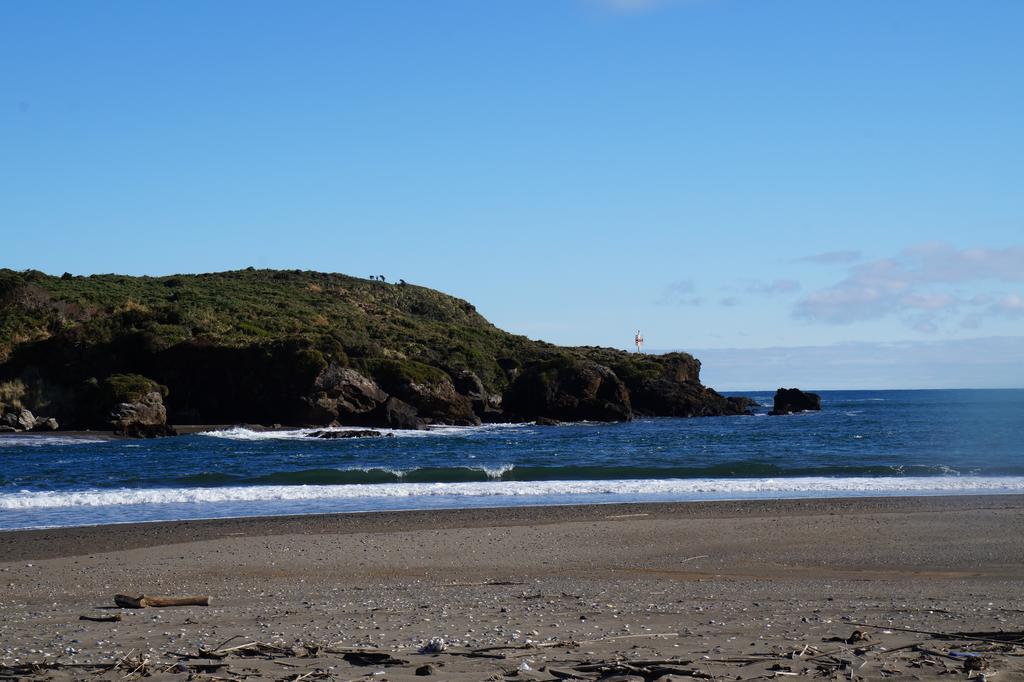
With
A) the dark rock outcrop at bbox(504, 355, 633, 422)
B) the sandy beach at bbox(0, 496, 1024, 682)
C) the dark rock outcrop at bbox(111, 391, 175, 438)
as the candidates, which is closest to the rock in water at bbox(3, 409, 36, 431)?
the dark rock outcrop at bbox(111, 391, 175, 438)

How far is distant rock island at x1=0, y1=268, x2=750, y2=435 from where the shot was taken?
56875mm

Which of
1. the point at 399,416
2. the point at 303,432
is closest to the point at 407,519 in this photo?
the point at 303,432

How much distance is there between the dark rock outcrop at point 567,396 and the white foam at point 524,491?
41646 millimetres

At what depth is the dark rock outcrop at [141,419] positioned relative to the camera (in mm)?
50562

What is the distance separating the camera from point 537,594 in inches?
415

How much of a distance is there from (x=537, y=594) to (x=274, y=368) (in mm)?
50478

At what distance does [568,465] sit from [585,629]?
24.9 metres

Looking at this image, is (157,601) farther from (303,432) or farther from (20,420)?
(20,420)

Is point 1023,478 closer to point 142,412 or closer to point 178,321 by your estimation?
point 142,412

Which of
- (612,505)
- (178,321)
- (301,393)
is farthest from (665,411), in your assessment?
(612,505)

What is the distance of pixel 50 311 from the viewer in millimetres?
67938

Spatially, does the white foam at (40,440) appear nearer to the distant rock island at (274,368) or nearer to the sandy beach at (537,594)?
the distant rock island at (274,368)

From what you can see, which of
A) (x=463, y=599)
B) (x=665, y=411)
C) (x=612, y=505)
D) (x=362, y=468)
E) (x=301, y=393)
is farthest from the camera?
(x=665, y=411)

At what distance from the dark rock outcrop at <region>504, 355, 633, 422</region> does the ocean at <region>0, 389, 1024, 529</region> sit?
49.0 feet
